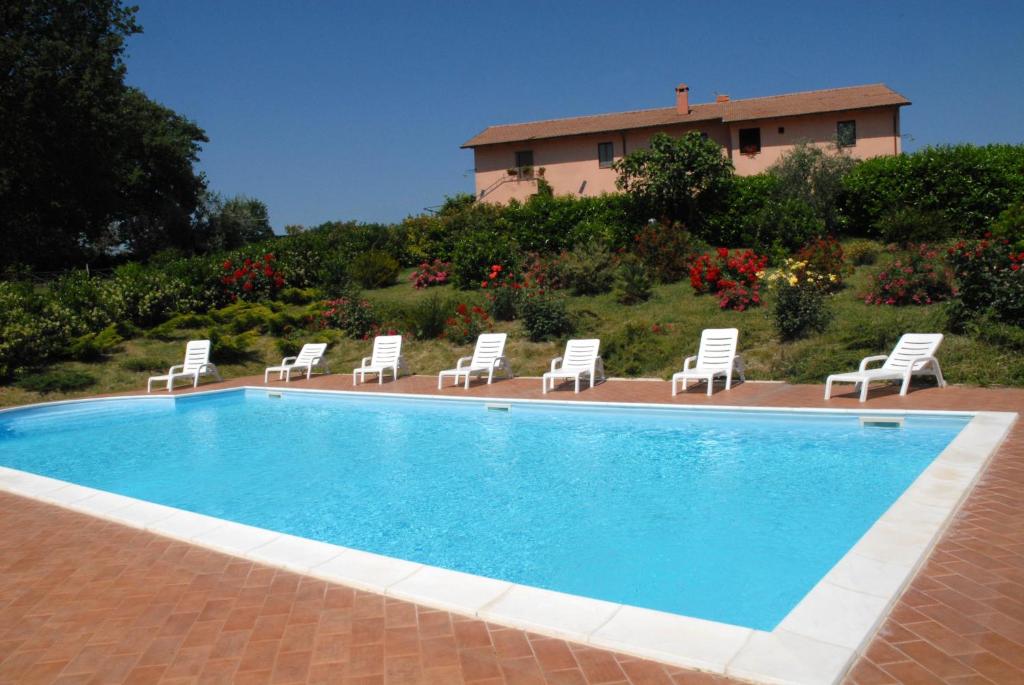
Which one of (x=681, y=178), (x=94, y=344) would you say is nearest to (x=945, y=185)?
(x=681, y=178)

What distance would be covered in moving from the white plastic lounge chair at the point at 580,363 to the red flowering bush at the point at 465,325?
3.67 metres

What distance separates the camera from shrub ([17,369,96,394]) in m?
14.8

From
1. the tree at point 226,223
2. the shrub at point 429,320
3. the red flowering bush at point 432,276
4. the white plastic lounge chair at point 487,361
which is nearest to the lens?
the white plastic lounge chair at point 487,361

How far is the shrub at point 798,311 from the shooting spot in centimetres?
1287

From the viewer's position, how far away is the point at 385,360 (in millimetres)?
15164

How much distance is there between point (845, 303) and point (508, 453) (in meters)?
8.63

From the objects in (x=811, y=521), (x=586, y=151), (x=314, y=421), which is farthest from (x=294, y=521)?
(x=586, y=151)

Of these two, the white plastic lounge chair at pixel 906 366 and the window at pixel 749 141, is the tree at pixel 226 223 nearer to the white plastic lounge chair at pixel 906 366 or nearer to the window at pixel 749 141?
the window at pixel 749 141

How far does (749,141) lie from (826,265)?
19.0 metres

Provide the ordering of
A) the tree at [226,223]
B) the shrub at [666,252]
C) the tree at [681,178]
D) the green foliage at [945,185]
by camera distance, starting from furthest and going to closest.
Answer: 1. the tree at [226,223]
2. the tree at [681,178]
3. the green foliage at [945,185]
4. the shrub at [666,252]

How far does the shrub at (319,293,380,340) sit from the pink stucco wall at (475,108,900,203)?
15.6m

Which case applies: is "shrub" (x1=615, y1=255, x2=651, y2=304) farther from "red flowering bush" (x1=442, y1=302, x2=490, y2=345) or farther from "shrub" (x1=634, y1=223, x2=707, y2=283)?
"red flowering bush" (x1=442, y1=302, x2=490, y2=345)

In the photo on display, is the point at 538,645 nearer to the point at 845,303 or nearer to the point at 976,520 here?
the point at 976,520

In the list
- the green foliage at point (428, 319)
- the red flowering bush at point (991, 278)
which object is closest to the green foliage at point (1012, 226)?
the red flowering bush at point (991, 278)
